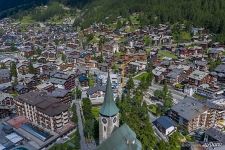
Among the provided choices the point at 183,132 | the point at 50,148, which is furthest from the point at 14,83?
the point at 183,132

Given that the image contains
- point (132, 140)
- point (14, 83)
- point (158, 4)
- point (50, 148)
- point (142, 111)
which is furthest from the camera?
point (158, 4)

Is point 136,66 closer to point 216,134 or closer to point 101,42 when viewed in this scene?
point 101,42

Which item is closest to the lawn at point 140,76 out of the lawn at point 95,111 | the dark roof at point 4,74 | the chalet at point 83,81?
the chalet at point 83,81

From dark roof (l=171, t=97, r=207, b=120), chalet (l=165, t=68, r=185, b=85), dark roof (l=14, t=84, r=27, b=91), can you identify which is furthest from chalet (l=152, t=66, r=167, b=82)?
dark roof (l=14, t=84, r=27, b=91)

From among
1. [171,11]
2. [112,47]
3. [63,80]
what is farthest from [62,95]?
[171,11]

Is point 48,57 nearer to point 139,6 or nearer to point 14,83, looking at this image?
point 14,83
